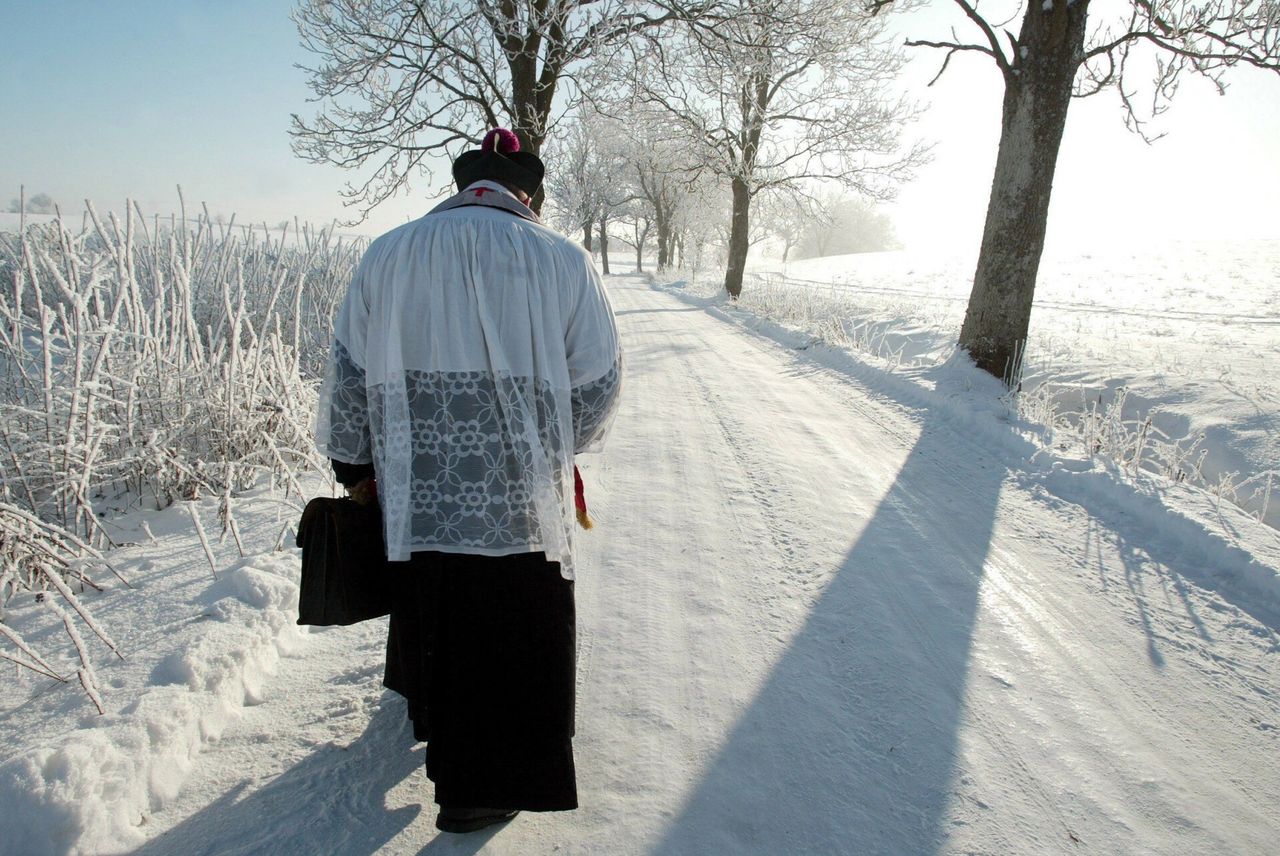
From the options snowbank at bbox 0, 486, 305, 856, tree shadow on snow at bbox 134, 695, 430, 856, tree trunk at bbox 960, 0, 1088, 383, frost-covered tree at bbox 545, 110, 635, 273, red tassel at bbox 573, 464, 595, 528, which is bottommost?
tree shadow on snow at bbox 134, 695, 430, 856

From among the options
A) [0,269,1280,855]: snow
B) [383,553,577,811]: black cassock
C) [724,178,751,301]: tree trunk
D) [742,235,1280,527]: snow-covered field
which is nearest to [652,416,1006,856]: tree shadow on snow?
[0,269,1280,855]: snow

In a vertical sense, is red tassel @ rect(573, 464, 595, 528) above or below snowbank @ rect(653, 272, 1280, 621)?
above

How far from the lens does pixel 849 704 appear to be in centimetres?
198

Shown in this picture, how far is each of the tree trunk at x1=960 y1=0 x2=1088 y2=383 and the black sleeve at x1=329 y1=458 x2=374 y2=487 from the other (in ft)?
19.1

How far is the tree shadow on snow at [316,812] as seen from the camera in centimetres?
149

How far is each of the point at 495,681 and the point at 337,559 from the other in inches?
20.5

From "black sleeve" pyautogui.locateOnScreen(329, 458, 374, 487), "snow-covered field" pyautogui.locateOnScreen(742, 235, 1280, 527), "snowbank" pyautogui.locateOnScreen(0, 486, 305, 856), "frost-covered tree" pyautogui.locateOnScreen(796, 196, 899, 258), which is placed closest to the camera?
"snowbank" pyautogui.locateOnScreen(0, 486, 305, 856)

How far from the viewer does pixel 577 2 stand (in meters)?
6.98

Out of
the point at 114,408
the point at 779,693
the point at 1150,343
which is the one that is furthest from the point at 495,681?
the point at 1150,343

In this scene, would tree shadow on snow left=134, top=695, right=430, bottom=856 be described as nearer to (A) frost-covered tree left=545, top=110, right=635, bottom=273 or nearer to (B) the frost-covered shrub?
(B) the frost-covered shrub

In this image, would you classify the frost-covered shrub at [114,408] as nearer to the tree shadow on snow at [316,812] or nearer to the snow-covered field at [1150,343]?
the tree shadow on snow at [316,812]

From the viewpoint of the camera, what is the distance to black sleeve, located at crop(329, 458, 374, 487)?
1689 millimetres

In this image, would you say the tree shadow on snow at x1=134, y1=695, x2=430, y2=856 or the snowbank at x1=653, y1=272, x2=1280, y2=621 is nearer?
the tree shadow on snow at x1=134, y1=695, x2=430, y2=856

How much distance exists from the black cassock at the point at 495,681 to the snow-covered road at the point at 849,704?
15 cm
